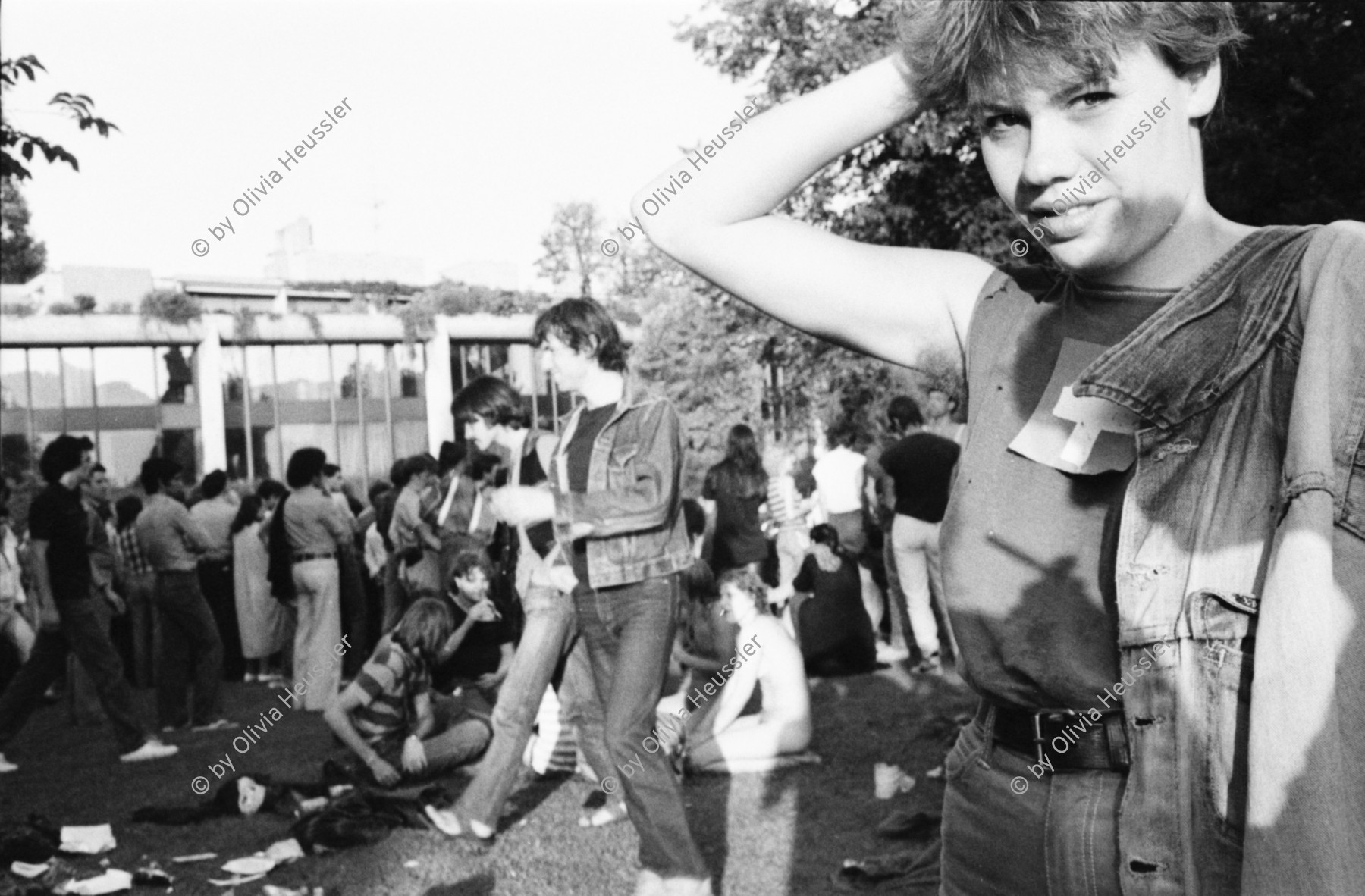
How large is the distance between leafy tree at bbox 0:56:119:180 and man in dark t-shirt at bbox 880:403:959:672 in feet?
18.5

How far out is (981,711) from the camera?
158 cm

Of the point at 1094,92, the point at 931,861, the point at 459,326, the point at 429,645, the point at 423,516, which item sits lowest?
the point at 931,861

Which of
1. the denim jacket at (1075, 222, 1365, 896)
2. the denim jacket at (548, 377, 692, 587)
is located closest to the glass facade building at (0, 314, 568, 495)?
the denim jacket at (548, 377, 692, 587)

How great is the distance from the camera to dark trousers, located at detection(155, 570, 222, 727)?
850 cm

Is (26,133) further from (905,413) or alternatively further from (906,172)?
(906,172)

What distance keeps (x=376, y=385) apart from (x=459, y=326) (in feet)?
10.8

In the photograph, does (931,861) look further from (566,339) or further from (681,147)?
(681,147)

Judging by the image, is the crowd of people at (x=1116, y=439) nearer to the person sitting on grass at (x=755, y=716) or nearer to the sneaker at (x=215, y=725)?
the person sitting on grass at (x=755, y=716)

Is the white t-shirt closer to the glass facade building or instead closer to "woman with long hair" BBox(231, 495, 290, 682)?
"woman with long hair" BBox(231, 495, 290, 682)

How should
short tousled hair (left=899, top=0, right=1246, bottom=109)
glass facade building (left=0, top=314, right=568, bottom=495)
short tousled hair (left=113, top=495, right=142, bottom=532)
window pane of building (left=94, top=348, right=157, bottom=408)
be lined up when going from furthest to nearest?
window pane of building (left=94, top=348, right=157, bottom=408)
glass facade building (left=0, top=314, right=568, bottom=495)
short tousled hair (left=113, top=495, right=142, bottom=532)
short tousled hair (left=899, top=0, right=1246, bottom=109)

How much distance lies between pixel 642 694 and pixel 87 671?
506cm

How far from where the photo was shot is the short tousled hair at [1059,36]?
128 cm

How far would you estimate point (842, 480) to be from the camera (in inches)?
420

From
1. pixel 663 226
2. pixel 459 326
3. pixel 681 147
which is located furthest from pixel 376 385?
pixel 663 226
